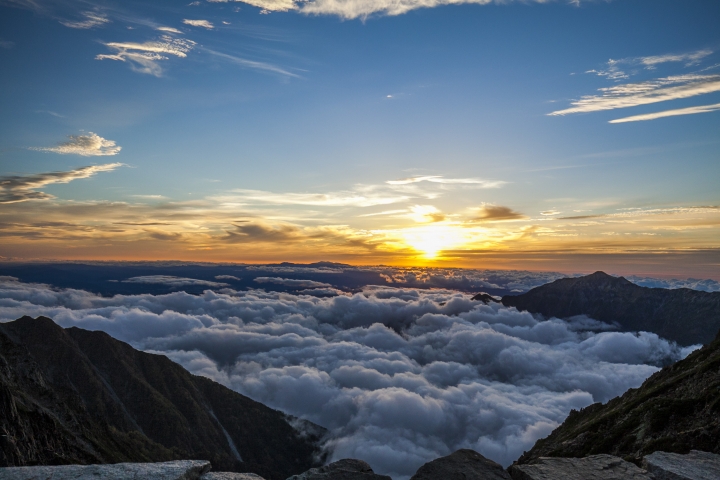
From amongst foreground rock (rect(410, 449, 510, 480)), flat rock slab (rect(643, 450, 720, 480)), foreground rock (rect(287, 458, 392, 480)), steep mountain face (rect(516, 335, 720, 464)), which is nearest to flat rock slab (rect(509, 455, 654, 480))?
flat rock slab (rect(643, 450, 720, 480))

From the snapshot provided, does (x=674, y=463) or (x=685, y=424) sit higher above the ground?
(x=674, y=463)

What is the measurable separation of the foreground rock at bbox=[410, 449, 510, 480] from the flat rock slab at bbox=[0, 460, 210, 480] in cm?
987

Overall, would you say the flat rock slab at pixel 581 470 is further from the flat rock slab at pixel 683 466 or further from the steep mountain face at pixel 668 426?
the steep mountain face at pixel 668 426

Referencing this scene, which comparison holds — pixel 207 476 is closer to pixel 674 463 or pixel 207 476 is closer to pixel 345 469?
pixel 345 469

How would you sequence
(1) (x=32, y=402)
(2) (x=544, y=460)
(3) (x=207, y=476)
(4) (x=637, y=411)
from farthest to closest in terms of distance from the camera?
1. (1) (x=32, y=402)
2. (4) (x=637, y=411)
3. (2) (x=544, y=460)
4. (3) (x=207, y=476)

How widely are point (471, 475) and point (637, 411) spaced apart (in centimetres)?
4304

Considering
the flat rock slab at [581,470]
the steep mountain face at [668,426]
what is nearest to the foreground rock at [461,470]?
the flat rock slab at [581,470]

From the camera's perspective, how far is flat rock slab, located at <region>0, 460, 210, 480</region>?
1472 centimetres

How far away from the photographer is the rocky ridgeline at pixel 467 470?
1541cm

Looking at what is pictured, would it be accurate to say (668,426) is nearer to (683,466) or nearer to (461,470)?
(683,466)

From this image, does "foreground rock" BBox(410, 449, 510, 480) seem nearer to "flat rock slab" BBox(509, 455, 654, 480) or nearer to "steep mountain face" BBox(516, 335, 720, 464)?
"flat rock slab" BBox(509, 455, 654, 480)

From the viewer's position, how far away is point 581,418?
76250 mm

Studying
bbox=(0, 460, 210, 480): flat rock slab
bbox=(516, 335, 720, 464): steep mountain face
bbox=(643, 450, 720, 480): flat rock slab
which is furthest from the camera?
bbox=(516, 335, 720, 464): steep mountain face

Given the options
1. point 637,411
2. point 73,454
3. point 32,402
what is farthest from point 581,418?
point 32,402
